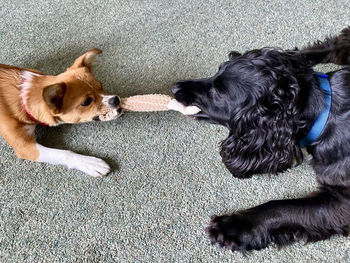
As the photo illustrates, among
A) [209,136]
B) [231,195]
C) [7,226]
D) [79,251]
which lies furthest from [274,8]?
[7,226]

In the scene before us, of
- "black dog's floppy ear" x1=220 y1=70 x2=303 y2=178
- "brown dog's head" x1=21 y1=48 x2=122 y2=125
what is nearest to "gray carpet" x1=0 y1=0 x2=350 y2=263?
"brown dog's head" x1=21 y1=48 x2=122 y2=125

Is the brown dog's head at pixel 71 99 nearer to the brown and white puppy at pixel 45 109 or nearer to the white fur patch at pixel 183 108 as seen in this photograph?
the brown and white puppy at pixel 45 109

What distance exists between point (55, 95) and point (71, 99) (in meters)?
0.12

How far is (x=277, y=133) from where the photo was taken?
1183 mm

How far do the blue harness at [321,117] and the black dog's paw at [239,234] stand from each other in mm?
429

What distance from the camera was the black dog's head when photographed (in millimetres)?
1144

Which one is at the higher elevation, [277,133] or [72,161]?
[277,133]

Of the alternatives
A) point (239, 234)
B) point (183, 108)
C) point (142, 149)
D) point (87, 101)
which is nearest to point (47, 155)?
point (87, 101)

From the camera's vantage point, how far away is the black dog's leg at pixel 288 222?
1336 mm

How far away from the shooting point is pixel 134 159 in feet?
5.52

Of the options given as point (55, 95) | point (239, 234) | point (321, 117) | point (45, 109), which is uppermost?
point (321, 117)

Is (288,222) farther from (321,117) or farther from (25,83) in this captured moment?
(25,83)

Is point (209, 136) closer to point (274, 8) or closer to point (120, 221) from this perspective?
point (120, 221)

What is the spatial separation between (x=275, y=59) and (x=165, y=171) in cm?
79
